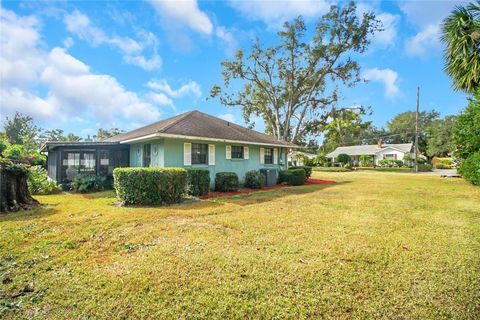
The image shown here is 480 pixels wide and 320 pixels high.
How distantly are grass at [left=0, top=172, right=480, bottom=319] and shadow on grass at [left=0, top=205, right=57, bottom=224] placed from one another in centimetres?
11

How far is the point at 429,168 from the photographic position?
31828mm

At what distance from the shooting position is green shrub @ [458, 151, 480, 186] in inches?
449

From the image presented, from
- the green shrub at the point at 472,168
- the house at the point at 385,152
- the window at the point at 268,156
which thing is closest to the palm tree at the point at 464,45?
the green shrub at the point at 472,168

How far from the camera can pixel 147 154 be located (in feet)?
40.3

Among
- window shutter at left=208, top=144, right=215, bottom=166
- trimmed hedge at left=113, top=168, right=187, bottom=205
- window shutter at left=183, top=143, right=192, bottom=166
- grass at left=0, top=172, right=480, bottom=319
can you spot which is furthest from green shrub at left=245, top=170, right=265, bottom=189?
grass at left=0, top=172, right=480, bottom=319

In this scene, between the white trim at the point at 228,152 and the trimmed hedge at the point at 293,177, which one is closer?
the white trim at the point at 228,152

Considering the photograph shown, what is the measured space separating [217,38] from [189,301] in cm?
1781

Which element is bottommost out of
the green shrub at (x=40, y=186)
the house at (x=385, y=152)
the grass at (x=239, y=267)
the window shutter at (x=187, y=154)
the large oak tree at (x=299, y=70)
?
the grass at (x=239, y=267)

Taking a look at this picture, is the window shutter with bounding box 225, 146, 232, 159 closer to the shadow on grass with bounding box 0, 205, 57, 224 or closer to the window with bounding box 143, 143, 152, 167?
the window with bounding box 143, 143, 152, 167

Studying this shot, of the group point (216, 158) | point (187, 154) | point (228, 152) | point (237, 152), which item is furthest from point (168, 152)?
point (237, 152)

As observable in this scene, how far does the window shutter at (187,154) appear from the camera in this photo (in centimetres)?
1114

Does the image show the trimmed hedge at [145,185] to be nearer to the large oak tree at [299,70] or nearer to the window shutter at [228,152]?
the window shutter at [228,152]

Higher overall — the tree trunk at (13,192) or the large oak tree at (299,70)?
the large oak tree at (299,70)

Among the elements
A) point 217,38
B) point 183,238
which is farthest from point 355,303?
point 217,38
